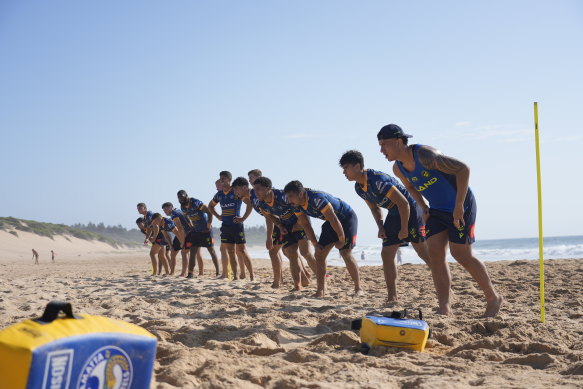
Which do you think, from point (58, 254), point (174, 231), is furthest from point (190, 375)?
point (58, 254)

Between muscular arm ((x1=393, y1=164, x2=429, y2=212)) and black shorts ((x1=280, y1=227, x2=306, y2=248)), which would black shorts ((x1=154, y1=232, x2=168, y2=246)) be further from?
muscular arm ((x1=393, y1=164, x2=429, y2=212))

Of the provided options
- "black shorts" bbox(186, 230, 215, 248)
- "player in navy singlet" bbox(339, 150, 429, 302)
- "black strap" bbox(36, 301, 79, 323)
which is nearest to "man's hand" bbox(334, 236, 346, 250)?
"player in navy singlet" bbox(339, 150, 429, 302)

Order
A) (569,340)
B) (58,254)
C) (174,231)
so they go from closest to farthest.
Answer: (569,340), (174,231), (58,254)

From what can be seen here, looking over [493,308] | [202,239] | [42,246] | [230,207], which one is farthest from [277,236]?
[42,246]

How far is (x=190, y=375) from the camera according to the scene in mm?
2764

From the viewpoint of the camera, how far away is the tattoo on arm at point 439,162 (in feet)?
15.0

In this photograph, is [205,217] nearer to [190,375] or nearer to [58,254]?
[190,375]

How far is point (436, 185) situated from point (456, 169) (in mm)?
296

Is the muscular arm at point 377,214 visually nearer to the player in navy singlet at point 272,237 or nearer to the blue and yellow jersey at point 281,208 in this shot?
the blue and yellow jersey at point 281,208

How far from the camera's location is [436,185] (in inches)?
189

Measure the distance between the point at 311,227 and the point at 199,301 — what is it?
1.90 metres

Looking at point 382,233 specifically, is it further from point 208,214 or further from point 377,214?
point 208,214

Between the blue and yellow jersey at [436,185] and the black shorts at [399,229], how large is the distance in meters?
1.13

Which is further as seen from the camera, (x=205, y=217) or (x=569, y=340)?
(x=205, y=217)
